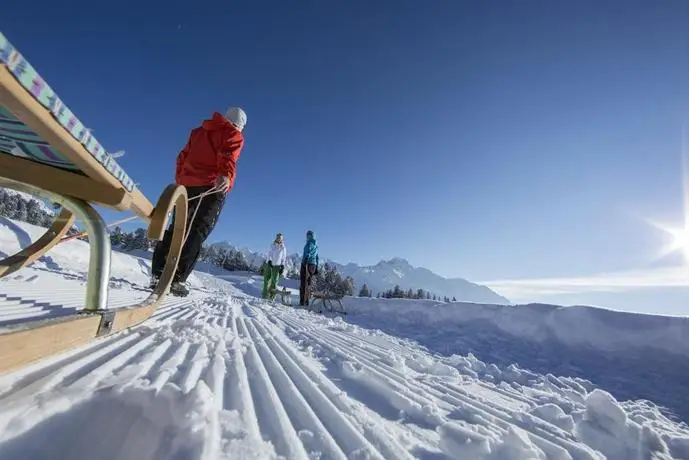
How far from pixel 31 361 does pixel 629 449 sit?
1819mm

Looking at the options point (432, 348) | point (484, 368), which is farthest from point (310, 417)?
point (432, 348)

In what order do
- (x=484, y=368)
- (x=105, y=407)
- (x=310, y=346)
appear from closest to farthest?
(x=105, y=407) → (x=310, y=346) → (x=484, y=368)

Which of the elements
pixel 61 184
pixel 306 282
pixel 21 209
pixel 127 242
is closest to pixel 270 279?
pixel 306 282

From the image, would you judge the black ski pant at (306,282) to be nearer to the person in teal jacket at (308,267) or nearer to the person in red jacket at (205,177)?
the person in teal jacket at (308,267)

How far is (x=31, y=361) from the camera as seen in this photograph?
0.79m

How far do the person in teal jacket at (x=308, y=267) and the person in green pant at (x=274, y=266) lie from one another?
74cm

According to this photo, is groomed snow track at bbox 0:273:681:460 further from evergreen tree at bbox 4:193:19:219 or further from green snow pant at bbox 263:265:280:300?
evergreen tree at bbox 4:193:19:219

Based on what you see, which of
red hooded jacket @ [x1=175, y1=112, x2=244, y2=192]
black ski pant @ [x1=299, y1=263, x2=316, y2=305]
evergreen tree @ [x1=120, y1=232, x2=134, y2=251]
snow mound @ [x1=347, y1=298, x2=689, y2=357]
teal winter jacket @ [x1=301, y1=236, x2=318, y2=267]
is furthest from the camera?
evergreen tree @ [x1=120, y1=232, x2=134, y2=251]

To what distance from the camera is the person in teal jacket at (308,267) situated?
8990mm

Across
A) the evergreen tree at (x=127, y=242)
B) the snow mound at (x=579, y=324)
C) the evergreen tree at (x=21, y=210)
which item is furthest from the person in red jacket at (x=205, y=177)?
the evergreen tree at (x=21, y=210)

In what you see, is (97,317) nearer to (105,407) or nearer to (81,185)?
(81,185)

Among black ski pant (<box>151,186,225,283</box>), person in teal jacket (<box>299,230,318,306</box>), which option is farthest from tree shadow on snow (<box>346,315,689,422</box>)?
person in teal jacket (<box>299,230,318,306</box>)

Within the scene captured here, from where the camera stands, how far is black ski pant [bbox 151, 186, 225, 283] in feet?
11.1

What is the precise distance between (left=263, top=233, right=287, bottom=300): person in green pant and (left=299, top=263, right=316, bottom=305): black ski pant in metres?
0.79
